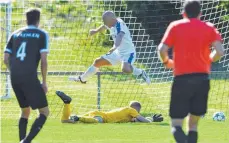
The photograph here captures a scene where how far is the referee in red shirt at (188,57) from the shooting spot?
8.92 meters

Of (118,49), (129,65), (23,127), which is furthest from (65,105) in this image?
(23,127)

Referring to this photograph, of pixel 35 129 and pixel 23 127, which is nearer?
pixel 35 129

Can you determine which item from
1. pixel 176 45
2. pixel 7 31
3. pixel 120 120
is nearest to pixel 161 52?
pixel 176 45

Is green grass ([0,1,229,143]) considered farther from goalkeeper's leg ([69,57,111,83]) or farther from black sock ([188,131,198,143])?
black sock ([188,131,198,143])

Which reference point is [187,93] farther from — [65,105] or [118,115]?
[65,105]

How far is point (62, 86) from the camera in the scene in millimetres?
18953

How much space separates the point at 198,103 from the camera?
9109 millimetres

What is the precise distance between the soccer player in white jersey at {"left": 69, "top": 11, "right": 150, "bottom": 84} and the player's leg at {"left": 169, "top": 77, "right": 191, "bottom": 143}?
599 cm

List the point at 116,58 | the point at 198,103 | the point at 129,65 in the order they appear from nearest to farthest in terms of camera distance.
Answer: the point at 198,103 → the point at 129,65 → the point at 116,58

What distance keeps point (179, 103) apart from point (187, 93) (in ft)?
0.50

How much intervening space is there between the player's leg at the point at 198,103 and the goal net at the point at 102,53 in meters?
7.58

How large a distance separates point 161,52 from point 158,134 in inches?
162

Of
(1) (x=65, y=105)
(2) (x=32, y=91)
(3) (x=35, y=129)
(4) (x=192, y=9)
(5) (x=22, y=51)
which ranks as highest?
(4) (x=192, y=9)

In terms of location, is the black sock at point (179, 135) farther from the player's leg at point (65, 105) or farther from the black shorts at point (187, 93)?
the player's leg at point (65, 105)
